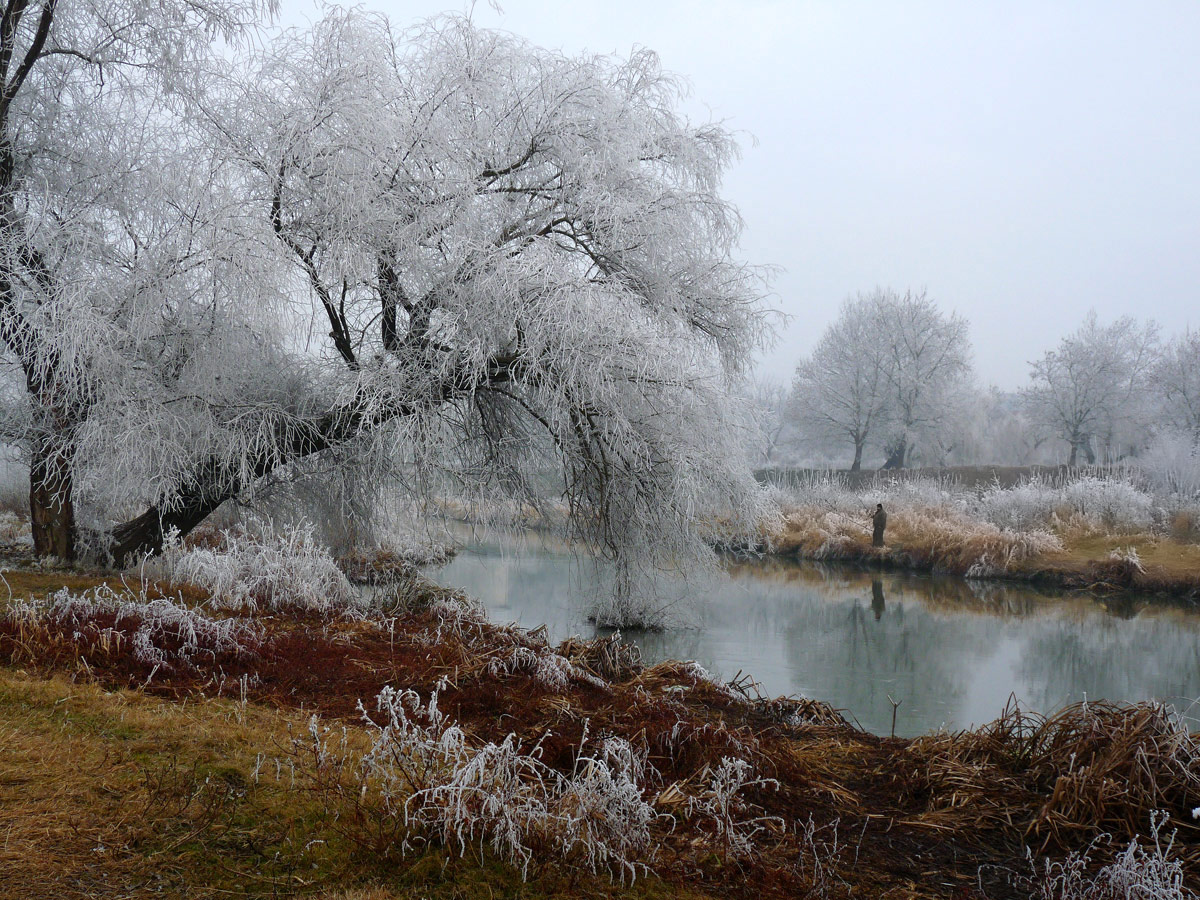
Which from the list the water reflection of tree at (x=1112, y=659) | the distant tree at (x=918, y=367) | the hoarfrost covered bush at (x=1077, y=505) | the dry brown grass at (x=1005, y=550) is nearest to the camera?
the water reflection of tree at (x=1112, y=659)

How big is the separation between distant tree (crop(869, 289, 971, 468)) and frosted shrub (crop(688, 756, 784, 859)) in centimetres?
3388

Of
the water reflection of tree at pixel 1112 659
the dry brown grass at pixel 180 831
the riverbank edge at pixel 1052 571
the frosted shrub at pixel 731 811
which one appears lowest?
the water reflection of tree at pixel 1112 659

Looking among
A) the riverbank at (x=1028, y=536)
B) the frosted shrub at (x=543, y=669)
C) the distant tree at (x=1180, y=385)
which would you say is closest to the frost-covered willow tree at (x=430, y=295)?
the frosted shrub at (x=543, y=669)

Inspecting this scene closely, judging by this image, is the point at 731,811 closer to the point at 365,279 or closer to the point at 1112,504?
the point at 365,279

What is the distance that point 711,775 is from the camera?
148 inches

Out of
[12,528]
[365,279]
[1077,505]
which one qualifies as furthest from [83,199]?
[1077,505]

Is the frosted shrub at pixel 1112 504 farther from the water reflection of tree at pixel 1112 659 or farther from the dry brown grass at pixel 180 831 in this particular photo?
the dry brown grass at pixel 180 831

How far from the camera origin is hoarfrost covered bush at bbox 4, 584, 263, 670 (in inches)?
186

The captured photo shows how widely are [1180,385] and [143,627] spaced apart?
36.9 meters

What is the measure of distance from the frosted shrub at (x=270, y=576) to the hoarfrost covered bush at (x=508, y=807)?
4143mm

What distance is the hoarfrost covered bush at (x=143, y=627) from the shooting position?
473 cm

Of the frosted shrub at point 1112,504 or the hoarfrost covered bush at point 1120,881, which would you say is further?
the frosted shrub at point 1112,504

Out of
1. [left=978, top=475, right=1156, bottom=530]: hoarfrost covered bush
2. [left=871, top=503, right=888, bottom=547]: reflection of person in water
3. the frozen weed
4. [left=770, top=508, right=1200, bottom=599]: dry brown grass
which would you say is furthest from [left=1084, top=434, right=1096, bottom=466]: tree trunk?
the frozen weed

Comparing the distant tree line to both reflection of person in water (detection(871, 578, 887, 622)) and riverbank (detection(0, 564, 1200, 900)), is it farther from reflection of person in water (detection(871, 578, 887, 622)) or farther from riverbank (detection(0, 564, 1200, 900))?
riverbank (detection(0, 564, 1200, 900))
